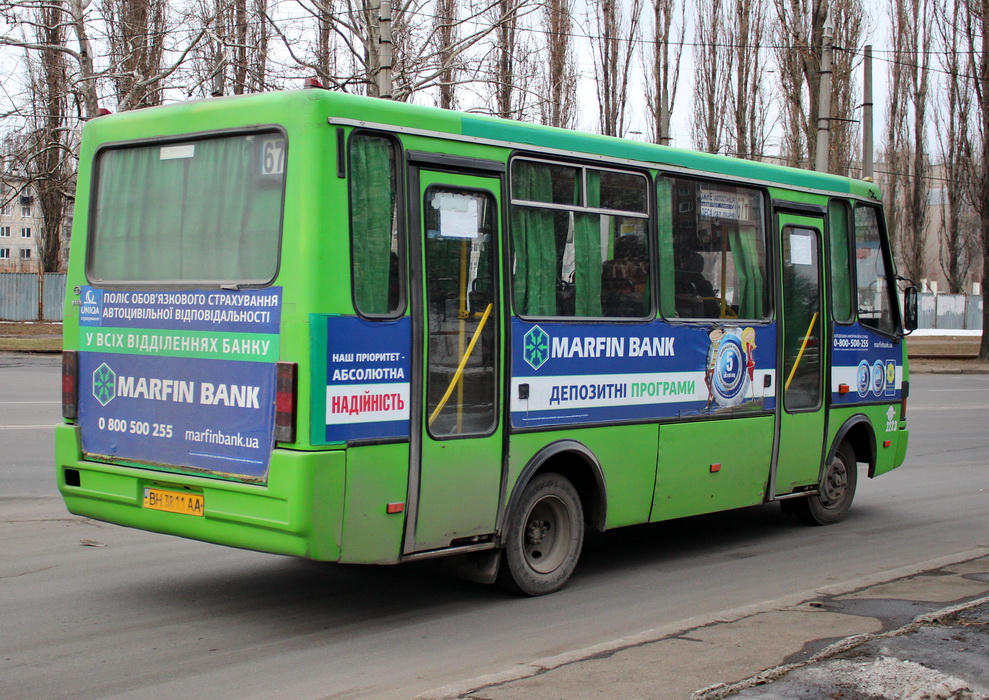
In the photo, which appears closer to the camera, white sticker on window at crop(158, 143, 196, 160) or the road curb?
the road curb

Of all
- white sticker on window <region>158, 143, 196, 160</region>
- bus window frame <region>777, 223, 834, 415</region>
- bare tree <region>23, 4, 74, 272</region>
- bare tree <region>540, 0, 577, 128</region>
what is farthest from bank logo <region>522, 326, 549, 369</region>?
bare tree <region>540, 0, 577, 128</region>

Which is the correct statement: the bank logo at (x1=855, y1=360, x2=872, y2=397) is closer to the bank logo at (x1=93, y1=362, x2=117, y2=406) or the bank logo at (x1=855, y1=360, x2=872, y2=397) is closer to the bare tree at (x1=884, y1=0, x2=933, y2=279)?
the bank logo at (x1=93, y1=362, x2=117, y2=406)

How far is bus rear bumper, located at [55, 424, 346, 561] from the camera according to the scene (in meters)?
5.54

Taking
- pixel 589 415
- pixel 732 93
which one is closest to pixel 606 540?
pixel 589 415

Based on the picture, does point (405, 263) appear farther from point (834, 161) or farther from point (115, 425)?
point (834, 161)

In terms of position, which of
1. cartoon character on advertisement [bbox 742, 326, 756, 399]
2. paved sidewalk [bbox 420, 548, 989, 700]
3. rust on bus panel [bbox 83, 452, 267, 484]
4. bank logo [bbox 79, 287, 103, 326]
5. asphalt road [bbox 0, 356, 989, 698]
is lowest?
asphalt road [bbox 0, 356, 989, 698]

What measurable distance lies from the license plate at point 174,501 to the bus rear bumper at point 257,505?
23 millimetres

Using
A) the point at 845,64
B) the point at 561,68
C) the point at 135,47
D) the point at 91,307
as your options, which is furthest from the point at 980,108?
the point at 91,307

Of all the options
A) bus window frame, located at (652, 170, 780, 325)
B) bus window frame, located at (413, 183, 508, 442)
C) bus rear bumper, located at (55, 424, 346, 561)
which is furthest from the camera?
bus window frame, located at (652, 170, 780, 325)

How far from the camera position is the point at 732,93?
1624 inches

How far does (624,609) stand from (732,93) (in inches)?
1466

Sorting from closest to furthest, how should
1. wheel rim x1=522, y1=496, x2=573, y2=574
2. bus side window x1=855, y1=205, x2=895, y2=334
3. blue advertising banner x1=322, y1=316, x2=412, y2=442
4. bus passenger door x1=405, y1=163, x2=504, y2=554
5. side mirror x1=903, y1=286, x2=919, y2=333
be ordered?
blue advertising banner x1=322, y1=316, x2=412, y2=442, bus passenger door x1=405, y1=163, x2=504, y2=554, wheel rim x1=522, y1=496, x2=573, y2=574, bus side window x1=855, y1=205, x2=895, y2=334, side mirror x1=903, y1=286, x2=919, y2=333

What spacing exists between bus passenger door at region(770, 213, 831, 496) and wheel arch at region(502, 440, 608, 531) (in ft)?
7.12

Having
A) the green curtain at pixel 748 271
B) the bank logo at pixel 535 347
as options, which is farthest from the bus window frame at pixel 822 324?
the bank logo at pixel 535 347
